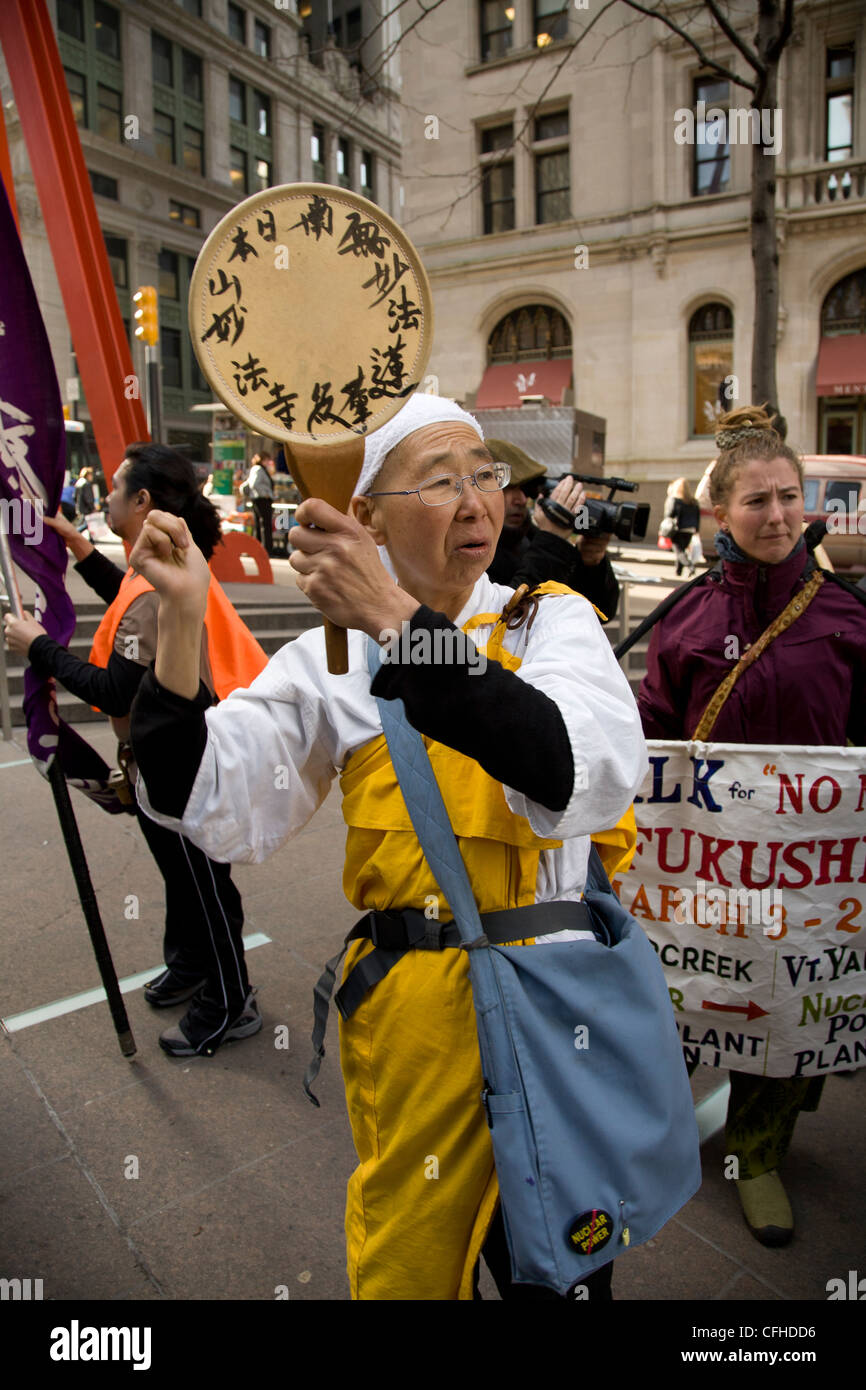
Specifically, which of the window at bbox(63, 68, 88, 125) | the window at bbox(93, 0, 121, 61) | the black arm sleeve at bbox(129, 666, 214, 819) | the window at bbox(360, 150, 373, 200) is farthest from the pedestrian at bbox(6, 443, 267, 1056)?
the window at bbox(360, 150, 373, 200)

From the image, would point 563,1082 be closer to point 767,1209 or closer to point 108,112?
point 767,1209

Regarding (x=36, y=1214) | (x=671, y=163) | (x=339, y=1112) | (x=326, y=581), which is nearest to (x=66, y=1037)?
(x=36, y=1214)

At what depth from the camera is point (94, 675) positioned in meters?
2.89

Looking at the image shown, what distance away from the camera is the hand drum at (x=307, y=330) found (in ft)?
3.83

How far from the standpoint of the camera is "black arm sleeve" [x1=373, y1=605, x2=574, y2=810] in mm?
1127

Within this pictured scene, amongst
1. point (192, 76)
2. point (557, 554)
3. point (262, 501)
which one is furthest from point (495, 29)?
point (557, 554)

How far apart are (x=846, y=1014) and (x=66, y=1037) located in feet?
8.31

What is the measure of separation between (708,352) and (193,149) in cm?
3216

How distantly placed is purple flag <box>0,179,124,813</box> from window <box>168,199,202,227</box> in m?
47.5

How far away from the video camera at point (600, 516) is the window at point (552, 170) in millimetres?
24110

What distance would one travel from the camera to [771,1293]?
2.26 meters

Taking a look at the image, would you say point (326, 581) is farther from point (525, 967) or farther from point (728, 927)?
point (728, 927)

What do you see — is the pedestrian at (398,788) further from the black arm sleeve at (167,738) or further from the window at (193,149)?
the window at (193,149)

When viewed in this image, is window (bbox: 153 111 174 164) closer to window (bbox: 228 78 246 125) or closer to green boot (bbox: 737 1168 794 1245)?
window (bbox: 228 78 246 125)
